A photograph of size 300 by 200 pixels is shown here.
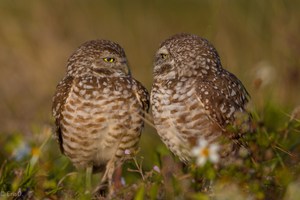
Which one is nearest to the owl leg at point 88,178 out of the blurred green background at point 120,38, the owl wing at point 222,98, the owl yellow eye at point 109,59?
the owl yellow eye at point 109,59

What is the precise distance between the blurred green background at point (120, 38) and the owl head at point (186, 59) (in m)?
2.40

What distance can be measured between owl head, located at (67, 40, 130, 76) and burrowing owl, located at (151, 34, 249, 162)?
35cm

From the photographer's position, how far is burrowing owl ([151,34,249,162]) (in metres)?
5.21

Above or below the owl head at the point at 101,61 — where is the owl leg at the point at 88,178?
below

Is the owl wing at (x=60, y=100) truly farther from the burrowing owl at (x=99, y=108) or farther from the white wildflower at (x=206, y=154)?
the white wildflower at (x=206, y=154)

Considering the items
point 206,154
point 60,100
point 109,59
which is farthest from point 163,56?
point 206,154

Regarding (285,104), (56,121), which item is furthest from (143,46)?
(56,121)

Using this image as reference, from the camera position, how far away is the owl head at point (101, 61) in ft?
19.1

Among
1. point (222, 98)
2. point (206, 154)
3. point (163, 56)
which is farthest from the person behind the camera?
point (163, 56)

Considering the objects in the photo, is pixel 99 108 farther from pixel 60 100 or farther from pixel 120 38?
pixel 120 38

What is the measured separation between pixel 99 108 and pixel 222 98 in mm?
893

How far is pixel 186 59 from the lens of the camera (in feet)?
18.0

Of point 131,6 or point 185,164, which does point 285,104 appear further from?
point 131,6

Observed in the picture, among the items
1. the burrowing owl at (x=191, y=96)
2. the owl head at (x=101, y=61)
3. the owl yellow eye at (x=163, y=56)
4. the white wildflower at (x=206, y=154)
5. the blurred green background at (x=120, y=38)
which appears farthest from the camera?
the blurred green background at (x=120, y=38)
